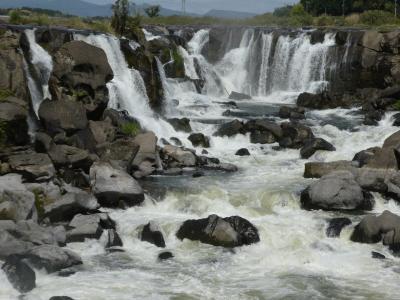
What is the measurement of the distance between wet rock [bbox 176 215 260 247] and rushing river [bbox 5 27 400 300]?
0.85 feet

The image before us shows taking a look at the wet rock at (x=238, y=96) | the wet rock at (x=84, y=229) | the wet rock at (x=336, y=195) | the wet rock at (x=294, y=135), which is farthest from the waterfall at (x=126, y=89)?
the wet rock at (x=84, y=229)

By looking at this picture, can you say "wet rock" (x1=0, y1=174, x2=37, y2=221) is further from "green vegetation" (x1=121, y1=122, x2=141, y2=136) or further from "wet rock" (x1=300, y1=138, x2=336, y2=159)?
"wet rock" (x1=300, y1=138, x2=336, y2=159)

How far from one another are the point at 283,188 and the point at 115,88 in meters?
11.7

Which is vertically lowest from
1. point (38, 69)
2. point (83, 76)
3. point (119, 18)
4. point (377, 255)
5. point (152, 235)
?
point (152, 235)

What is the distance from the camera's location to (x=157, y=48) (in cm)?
4066

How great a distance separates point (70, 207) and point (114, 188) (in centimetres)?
214

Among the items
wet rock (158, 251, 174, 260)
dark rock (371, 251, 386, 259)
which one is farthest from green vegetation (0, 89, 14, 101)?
dark rock (371, 251, 386, 259)

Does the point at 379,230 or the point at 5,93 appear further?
the point at 5,93

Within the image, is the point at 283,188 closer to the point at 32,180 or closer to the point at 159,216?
the point at 159,216

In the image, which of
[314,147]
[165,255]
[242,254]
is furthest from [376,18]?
[165,255]

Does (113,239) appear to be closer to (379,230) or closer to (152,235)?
(152,235)

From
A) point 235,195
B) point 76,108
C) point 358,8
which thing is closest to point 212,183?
point 235,195

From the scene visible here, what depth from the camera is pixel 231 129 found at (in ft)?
105

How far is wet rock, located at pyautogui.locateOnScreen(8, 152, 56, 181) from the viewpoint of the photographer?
2181 cm
